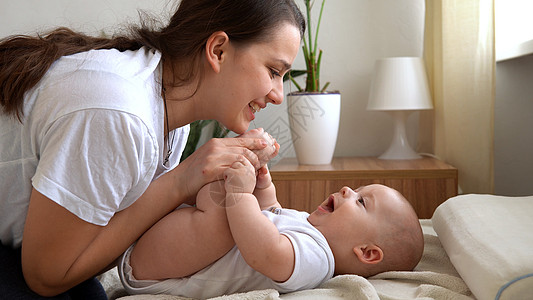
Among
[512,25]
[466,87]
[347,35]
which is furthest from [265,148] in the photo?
[347,35]

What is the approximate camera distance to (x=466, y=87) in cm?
250

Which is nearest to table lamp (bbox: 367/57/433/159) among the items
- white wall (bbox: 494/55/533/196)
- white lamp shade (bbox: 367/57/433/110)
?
white lamp shade (bbox: 367/57/433/110)

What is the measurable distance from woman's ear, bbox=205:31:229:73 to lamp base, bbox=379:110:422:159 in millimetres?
1735

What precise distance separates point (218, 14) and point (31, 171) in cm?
50

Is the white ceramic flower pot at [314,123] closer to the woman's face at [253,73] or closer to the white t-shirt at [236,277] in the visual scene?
the woman's face at [253,73]

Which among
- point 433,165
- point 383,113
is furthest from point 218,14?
point 383,113

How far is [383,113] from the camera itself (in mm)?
3072

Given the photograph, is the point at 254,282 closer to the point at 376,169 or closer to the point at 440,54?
the point at 376,169

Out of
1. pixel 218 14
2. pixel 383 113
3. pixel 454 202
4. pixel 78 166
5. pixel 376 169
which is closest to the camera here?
pixel 78 166

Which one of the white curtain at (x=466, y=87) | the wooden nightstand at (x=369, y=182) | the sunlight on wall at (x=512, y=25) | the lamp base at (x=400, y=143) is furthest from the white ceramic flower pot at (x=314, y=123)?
the sunlight on wall at (x=512, y=25)

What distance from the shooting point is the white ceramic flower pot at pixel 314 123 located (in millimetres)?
2549

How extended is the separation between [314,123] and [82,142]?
5.66 feet

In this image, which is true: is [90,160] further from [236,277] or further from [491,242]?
[491,242]

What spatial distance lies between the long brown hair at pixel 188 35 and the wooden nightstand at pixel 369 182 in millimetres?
1214
